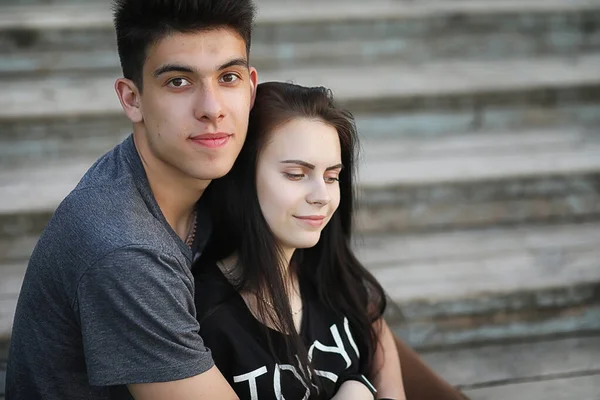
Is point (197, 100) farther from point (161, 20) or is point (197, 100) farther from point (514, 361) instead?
point (514, 361)

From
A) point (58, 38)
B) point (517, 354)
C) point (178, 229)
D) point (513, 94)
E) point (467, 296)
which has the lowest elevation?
point (517, 354)

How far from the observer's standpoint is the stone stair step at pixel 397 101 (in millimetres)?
2443

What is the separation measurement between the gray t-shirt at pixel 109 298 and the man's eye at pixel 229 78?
0.73 feet

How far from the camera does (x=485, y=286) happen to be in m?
2.24

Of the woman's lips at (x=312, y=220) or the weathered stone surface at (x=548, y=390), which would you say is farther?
the weathered stone surface at (x=548, y=390)

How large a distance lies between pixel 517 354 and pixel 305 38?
49.8 inches

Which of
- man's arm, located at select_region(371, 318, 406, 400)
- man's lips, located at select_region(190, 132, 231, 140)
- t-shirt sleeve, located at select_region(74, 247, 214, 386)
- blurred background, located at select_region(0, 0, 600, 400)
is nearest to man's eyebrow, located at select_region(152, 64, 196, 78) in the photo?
man's lips, located at select_region(190, 132, 231, 140)

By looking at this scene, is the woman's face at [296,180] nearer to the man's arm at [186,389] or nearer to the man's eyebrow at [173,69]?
the man's eyebrow at [173,69]

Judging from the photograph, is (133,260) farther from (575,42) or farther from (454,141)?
(575,42)

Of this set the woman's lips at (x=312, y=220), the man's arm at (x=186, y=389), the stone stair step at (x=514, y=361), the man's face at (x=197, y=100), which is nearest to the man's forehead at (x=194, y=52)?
the man's face at (x=197, y=100)

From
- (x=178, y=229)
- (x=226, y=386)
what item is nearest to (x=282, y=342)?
(x=226, y=386)

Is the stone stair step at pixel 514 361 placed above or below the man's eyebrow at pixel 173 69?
below

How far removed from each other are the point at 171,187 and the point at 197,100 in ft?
0.65

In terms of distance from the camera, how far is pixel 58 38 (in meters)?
2.58
